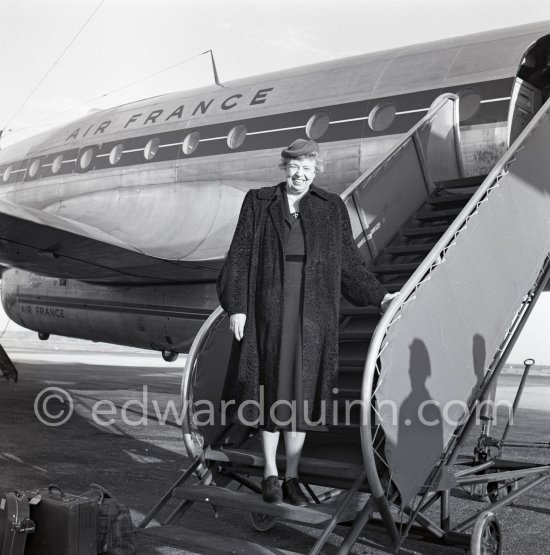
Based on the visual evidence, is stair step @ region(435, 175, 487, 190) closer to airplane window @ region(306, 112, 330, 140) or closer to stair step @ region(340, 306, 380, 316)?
stair step @ region(340, 306, 380, 316)

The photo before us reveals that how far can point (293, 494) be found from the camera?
12.3ft

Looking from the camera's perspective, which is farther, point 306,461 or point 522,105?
point 522,105

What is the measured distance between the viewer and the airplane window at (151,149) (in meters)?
11.6

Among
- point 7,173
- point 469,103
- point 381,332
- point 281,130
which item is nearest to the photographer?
point 381,332

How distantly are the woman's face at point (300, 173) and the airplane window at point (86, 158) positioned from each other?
943 cm

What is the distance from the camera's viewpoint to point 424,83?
8664mm

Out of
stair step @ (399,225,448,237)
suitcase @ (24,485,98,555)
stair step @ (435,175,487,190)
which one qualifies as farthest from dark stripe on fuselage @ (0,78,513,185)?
suitcase @ (24,485,98,555)

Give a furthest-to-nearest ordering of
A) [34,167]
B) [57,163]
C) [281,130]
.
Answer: [34,167]
[57,163]
[281,130]

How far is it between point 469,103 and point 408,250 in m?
3.35

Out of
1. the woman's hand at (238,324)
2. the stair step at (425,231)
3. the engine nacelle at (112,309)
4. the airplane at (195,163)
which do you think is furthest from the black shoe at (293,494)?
the engine nacelle at (112,309)

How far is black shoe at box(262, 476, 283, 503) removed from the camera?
368 cm

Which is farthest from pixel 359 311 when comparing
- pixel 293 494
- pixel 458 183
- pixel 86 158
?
pixel 86 158

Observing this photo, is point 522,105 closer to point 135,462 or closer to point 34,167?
point 135,462

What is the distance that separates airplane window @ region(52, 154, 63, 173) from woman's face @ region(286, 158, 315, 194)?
1034 centimetres
